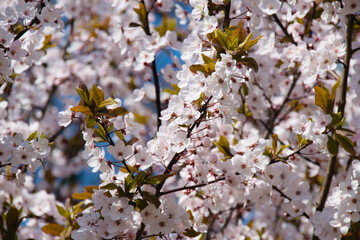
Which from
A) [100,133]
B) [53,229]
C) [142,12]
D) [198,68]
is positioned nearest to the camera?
[198,68]

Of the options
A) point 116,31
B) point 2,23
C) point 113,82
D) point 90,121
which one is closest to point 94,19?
point 113,82

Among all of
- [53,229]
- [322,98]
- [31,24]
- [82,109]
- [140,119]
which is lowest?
[140,119]

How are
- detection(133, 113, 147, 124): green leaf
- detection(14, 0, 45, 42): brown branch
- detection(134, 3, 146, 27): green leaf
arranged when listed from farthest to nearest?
1. detection(133, 113, 147, 124): green leaf
2. detection(134, 3, 146, 27): green leaf
3. detection(14, 0, 45, 42): brown branch

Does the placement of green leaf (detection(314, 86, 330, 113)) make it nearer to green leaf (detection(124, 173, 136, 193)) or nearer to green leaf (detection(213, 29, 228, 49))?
green leaf (detection(213, 29, 228, 49))

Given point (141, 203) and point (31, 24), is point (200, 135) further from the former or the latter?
point (31, 24)

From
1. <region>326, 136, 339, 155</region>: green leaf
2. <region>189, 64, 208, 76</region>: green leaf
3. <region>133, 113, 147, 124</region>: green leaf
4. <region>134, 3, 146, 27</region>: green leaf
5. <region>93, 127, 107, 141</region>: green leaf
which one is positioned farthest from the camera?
<region>133, 113, 147, 124</region>: green leaf

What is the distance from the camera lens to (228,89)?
187 centimetres

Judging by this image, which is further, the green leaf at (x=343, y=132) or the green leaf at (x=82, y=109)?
the green leaf at (x=343, y=132)

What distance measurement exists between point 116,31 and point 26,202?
1.62 meters

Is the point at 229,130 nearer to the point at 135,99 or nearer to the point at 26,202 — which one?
the point at 135,99

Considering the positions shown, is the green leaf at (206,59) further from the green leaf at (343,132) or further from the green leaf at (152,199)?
the green leaf at (343,132)

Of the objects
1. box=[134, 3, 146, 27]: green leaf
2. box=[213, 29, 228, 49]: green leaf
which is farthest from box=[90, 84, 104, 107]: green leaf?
box=[134, 3, 146, 27]: green leaf

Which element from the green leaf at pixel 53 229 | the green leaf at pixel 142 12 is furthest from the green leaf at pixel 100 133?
the green leaf at pixel 142 12

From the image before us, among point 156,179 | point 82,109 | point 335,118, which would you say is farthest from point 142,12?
point 335,118
